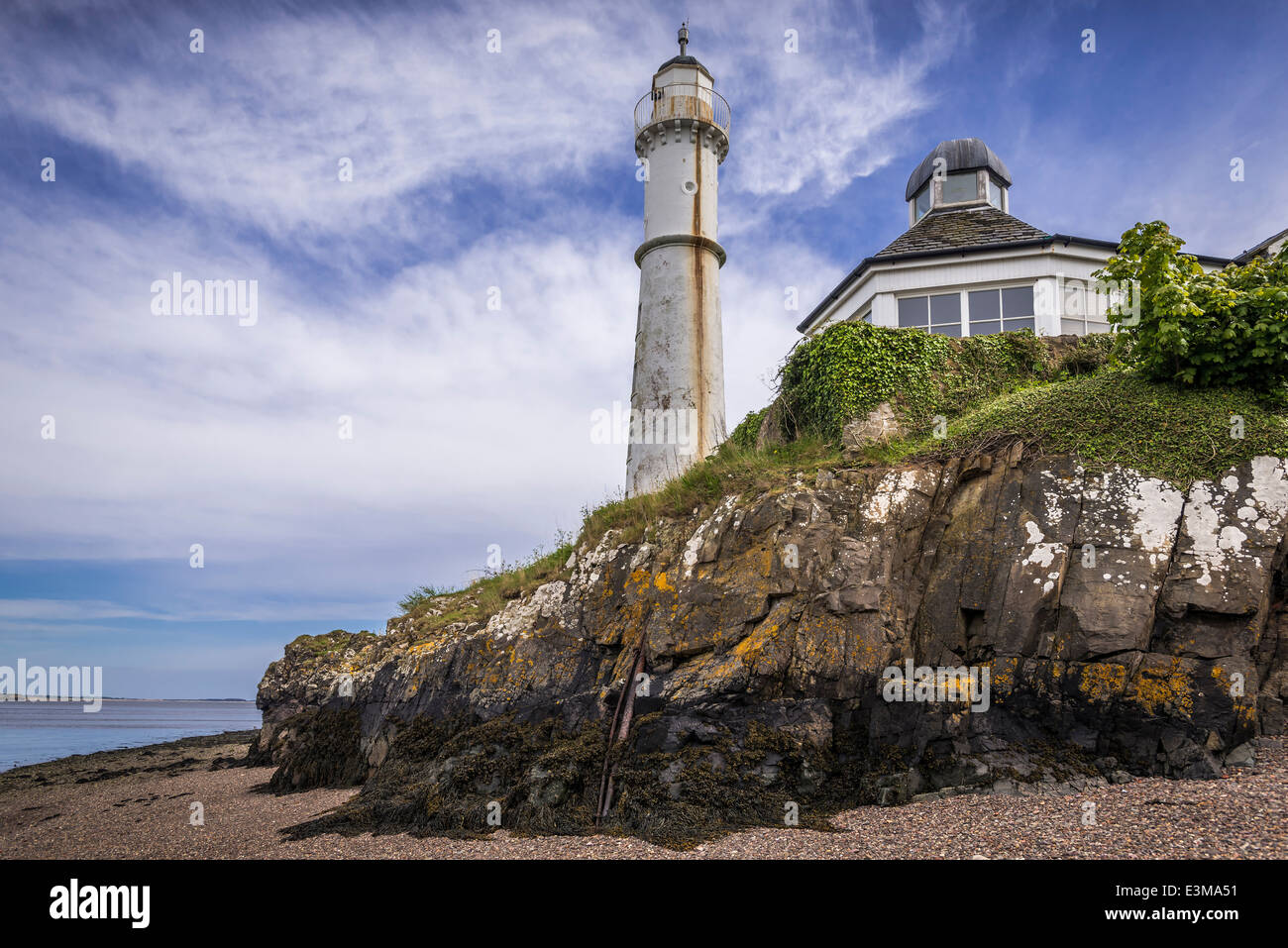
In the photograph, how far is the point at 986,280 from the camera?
65.3 feet

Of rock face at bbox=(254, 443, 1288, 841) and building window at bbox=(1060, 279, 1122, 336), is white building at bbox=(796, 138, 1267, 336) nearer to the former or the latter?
building window at bbox=(1060, 279, 1122, 336)

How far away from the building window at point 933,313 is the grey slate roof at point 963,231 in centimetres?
130

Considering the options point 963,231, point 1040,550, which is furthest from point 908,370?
point 963,231

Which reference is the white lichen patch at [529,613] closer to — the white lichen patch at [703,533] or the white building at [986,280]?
the white lichen patch at [703,533]

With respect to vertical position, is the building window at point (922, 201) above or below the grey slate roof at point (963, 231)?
above

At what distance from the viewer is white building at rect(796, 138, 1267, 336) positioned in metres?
19.5

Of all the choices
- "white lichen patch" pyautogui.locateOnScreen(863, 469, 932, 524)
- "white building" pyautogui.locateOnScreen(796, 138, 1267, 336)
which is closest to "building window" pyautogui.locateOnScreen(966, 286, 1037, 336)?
"white building" pyautogui.locateOnScreen(796, 138, 1267, 336)

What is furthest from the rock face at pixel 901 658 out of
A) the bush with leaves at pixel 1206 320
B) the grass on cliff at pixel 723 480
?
the bush with leaves at pixel 1206 320

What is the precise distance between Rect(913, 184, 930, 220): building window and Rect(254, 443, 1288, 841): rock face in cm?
1675

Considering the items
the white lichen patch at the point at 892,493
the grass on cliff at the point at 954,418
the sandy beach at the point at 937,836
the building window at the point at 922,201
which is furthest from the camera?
the building window at the point at 922,201

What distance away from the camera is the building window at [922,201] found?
81.2 feet

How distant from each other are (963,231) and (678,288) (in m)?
8.40

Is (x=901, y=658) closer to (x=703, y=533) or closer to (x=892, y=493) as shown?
(x=892, y=493)

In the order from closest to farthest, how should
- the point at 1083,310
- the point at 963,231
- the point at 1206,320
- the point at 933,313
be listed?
the point at 1206,320 < the point at 1083,310 < the point at 933,313 < the point at 963,231
